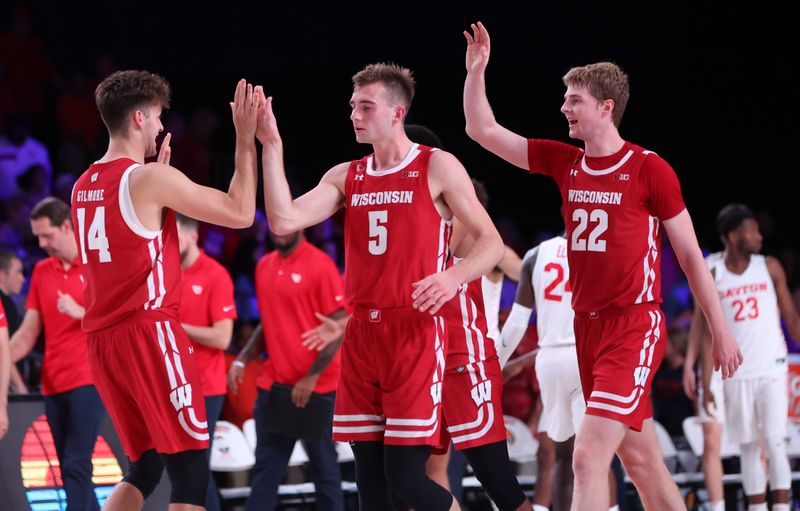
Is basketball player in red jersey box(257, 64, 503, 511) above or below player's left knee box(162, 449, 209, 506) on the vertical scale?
above

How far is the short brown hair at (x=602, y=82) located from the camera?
5406 millimetres

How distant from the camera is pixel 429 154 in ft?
16.6

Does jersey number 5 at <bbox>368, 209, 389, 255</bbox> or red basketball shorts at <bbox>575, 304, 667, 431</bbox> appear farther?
red basketball shorts at <bbox>575, 304, 667, 431</bbox>

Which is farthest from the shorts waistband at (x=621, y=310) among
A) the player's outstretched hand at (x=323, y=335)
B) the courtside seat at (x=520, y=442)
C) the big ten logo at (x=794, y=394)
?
the big ten logo at (x=794, y=394)

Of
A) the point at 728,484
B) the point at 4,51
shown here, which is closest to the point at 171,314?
the point at 728,484

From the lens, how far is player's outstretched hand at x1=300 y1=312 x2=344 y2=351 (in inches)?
292

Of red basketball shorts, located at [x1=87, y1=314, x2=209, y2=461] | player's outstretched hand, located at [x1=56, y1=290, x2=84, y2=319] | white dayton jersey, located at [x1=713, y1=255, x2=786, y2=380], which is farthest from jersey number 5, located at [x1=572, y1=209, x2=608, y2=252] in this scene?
white dayton jersey, located at [x1=713, y1=255, x2=786, y2=380]

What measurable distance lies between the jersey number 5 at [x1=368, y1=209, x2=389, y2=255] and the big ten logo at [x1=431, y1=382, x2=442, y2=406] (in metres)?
0.63

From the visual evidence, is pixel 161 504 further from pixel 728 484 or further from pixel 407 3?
pixel 407 3

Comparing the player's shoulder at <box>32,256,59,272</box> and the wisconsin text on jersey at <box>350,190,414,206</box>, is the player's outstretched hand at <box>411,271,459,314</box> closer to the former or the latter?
the wisconsin text on jersey at <box>350,190,414,206</box>

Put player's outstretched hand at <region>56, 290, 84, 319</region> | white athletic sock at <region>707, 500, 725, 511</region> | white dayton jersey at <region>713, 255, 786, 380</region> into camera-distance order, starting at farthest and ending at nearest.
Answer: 1. white dayton jersey at <region>713, 255, 786, 380</region>
2. white athletic sock at <region>707, 500, 725, 511</region>
3. player's outstretched hand at <region>56, 290, 84, 319</region>

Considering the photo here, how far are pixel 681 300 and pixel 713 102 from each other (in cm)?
385

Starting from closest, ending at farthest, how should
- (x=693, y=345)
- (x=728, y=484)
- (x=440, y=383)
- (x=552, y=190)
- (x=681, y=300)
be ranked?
1. (x=440, y=383)
2. (x=693, y=345)
3. (x=728, y=484)
4. (x=681, y=300)
5. (x=552, y=190)

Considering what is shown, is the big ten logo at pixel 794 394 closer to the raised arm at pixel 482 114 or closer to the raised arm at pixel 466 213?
the raised arm at pixel 482 114
